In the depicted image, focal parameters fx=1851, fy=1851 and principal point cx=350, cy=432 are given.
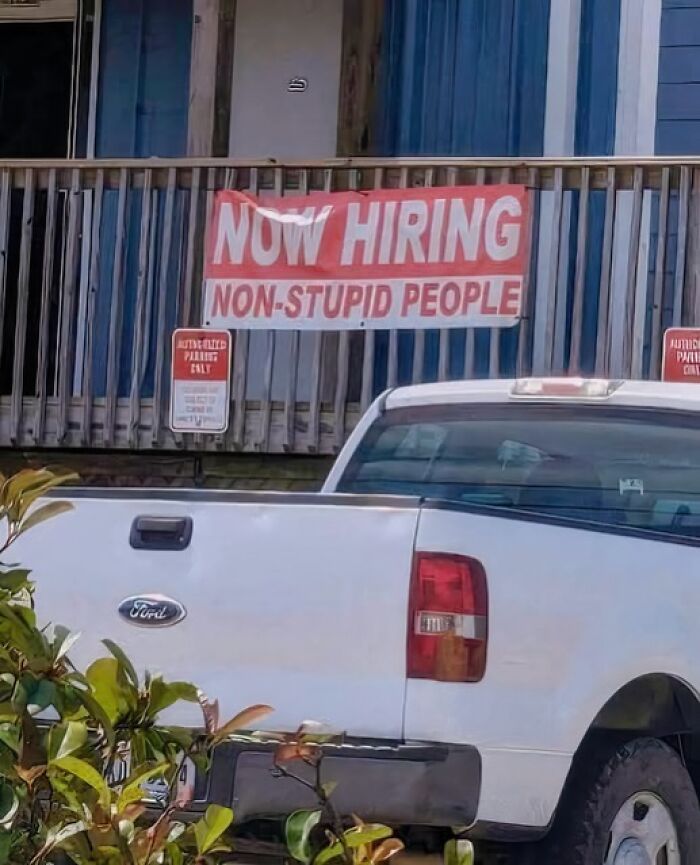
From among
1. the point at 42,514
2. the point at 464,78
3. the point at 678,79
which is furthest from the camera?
the point at 464,78

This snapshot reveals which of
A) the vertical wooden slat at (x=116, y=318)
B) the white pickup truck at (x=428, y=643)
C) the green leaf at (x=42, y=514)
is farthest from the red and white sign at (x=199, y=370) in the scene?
the green leaf at (x=42, y=514)

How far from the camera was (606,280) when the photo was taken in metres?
9.09

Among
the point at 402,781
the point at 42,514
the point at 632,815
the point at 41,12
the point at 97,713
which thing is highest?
the point at 41,12

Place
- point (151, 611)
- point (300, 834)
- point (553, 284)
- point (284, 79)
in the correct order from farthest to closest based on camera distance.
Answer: point (284, 79)
point (553, 284)
point (151, 611)
point (300, 834)

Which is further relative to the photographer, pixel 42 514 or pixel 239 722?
pixel 42 514

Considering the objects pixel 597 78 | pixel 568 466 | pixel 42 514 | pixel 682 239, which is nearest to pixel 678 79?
pixel 597 78

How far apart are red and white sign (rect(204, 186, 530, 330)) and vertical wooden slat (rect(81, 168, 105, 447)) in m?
0.69

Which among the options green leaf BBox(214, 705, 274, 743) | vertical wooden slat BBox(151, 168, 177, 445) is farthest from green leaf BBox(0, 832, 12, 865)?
vertical wooden slat BBox(151, 168, 177, 445)

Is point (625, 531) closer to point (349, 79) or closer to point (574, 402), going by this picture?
point (574, 402)

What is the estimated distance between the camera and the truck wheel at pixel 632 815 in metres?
4.64

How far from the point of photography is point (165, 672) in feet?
15.8

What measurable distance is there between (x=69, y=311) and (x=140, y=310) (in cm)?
40

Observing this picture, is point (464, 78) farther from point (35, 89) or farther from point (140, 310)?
point (35, 89)

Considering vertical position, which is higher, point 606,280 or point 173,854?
point 606,280
